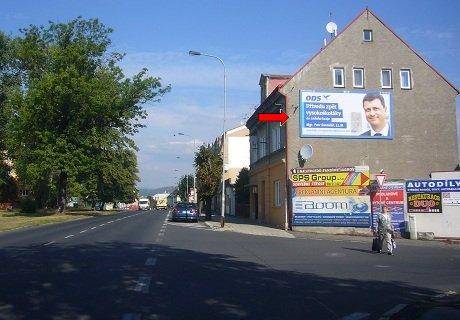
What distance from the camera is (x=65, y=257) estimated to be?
15.1 meters

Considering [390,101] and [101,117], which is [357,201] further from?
[101,117]

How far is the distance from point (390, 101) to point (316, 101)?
4990mm

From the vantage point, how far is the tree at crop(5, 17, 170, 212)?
151ft

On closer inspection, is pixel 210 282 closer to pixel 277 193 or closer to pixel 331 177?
pixel 331 177

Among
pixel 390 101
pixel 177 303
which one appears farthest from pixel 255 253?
pixel 390 101

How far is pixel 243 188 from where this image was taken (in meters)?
52.3

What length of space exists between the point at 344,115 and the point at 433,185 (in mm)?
8121

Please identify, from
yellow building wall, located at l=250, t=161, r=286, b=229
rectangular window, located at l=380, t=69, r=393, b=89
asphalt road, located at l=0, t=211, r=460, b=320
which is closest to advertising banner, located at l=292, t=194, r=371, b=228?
yellow building wall, located at l=250, t=161, r=286, b=229

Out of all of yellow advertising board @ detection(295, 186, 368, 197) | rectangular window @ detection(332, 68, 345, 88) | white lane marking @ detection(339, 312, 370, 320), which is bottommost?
white lane marking @ detection(339, 312, 370, 320)

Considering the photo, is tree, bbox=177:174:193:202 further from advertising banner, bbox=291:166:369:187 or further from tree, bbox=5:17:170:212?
advertising banner, bbox=291:166:369:187

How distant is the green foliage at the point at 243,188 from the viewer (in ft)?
168

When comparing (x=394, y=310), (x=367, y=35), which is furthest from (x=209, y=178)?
(x=394, y=310)

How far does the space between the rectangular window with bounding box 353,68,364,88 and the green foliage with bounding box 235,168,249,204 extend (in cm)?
1963

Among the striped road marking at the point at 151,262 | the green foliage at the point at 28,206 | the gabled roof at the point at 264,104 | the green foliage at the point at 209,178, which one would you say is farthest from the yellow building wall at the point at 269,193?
the green foliage at the point at 28,206
